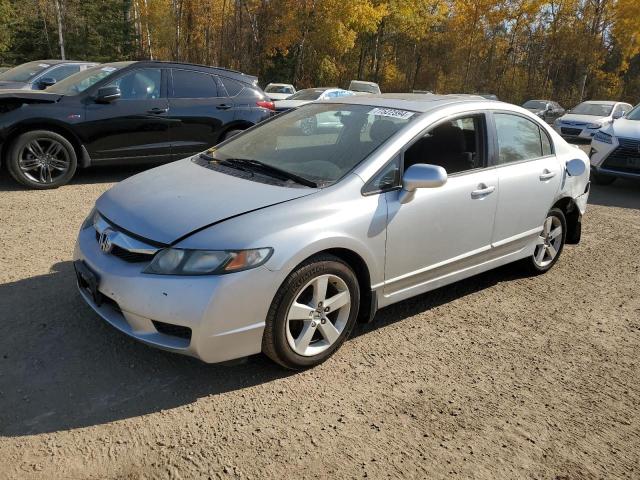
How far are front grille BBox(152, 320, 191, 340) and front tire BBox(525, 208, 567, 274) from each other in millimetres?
3307

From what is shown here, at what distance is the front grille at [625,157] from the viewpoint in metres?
8.85

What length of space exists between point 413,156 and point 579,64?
39828mm

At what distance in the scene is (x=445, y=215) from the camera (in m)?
3.71

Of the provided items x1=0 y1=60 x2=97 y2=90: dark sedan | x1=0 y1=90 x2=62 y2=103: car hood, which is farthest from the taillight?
x1=0 y1=60 x2=97 y2=90: dark sedan

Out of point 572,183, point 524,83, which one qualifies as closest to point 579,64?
point 524,83

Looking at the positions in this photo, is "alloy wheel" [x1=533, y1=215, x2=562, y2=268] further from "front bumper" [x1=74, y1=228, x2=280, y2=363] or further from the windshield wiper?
"front bumper" [x1=74, y1=228, x2=280, y2=363]

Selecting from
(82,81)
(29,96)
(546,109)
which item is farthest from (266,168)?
(546,109)

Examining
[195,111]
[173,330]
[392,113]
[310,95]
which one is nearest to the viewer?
[173,330]

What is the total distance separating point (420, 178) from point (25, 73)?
12.3m

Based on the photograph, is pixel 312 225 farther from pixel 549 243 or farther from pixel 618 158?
pixel 618 158

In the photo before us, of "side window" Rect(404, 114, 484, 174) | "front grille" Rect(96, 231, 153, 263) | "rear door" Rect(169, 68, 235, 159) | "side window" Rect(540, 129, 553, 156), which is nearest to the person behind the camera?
"front grille" Rect(96, 231, 153, 263)

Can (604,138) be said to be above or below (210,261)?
below

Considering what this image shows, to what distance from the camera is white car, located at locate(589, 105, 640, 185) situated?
350 inches

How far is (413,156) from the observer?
11.9ft
